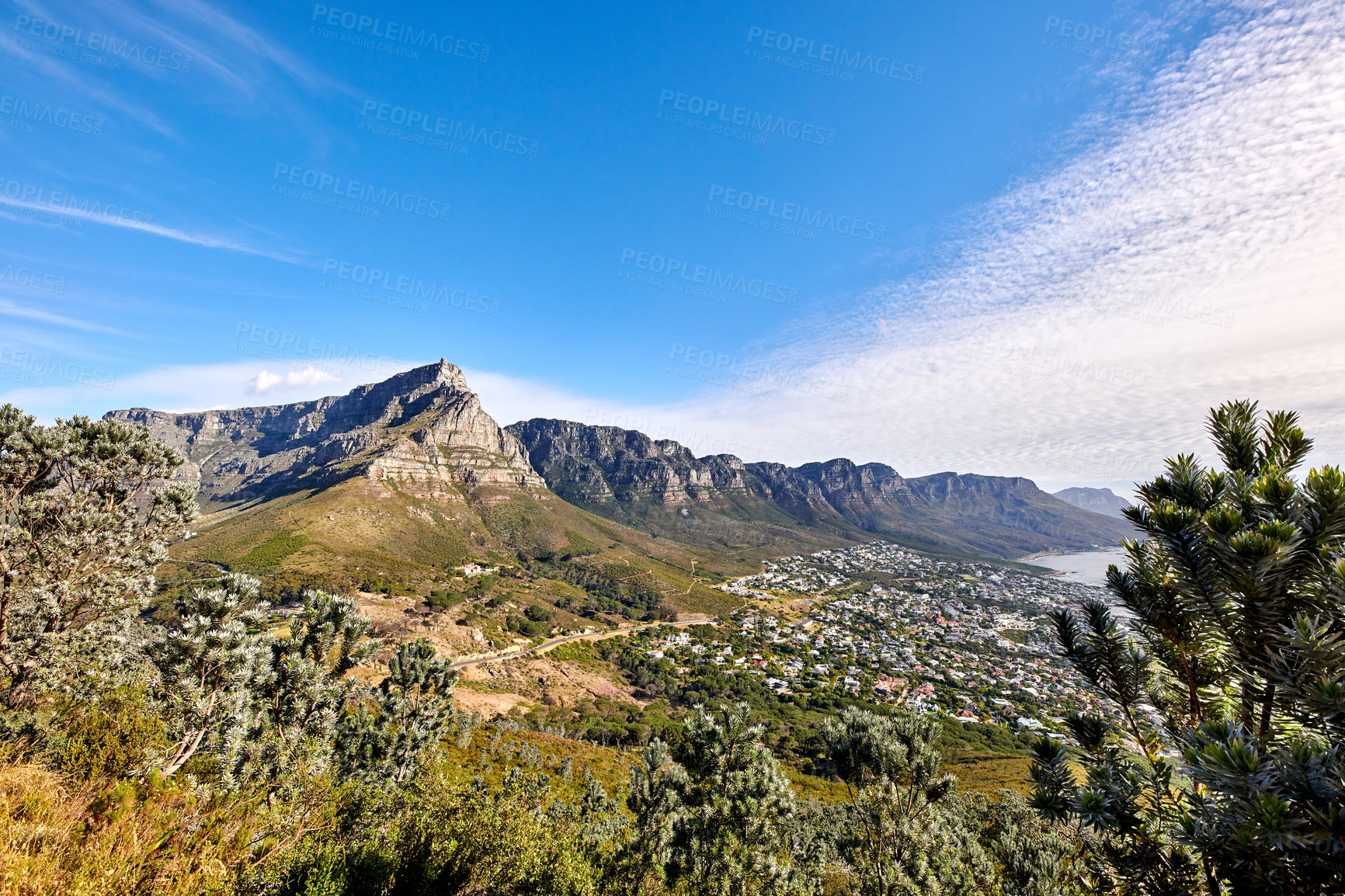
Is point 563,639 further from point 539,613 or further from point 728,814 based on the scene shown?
point 728,814

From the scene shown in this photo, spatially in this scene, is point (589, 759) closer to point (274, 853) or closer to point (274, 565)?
point (274, 853)

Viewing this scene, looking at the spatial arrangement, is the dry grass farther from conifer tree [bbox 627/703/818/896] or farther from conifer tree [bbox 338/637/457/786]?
conifer tree [bbox 627/703/818/896]

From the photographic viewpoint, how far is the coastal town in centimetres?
9012

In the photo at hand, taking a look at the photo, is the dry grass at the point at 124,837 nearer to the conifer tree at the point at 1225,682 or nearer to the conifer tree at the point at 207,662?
the conifer tree at the point at 207,662

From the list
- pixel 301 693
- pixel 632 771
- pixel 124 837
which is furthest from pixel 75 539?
pixel 632 771

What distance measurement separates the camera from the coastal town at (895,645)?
296ft

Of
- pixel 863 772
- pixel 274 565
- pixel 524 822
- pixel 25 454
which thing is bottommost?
pixel 274 565

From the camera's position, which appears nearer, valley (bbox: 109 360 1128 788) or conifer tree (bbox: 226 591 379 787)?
conifer tree (bbox: 226 591 379 787)

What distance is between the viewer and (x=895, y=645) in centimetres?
11688

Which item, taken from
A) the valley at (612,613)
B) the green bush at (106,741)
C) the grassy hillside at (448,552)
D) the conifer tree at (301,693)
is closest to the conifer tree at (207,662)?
the conifer tree at (301,693)

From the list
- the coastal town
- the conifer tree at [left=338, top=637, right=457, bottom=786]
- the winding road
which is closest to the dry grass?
the conifer tree at [left=338, top=637, right=457, bottom=786]

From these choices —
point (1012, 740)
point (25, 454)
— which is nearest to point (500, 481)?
point (1012, 740)

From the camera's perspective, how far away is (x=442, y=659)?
2161 cm

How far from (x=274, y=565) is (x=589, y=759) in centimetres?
8646
